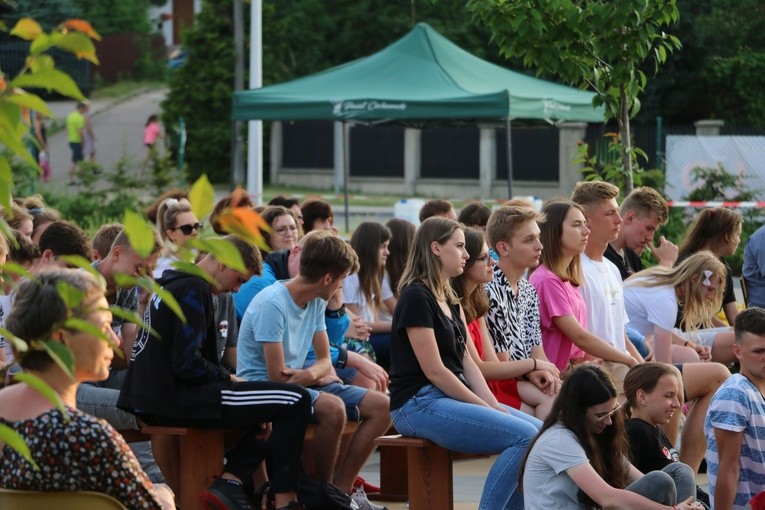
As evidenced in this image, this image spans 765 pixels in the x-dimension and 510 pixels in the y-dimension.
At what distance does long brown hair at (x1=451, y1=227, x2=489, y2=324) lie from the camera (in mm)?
6770

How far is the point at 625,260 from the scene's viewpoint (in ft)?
30.0

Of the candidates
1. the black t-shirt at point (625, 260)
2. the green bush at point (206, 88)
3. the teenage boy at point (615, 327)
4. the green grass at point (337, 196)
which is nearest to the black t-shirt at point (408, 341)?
the teenage boy at point (615, 327)

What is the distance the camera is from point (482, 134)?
128 ft

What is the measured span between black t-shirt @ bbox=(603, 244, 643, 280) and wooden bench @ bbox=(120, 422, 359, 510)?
3.38 meters

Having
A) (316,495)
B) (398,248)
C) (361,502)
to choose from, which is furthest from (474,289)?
(398,248)

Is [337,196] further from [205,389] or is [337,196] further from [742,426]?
[742,426]

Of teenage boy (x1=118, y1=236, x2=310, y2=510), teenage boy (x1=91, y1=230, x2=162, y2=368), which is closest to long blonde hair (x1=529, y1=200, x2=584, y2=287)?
teenage boy (x1=118, y1=236, x2=310, y2=510)

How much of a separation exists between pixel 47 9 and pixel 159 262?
1482 inches

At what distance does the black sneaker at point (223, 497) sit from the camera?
6207mm

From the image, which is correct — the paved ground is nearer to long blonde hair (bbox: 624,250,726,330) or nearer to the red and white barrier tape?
the red and white barrier tape

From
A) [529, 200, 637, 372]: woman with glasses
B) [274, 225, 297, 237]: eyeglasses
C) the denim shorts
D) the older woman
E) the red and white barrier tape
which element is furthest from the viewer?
the red and white barrier tape

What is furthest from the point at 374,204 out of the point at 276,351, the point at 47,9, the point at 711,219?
the point at 276,351

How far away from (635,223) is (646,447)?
109 inches

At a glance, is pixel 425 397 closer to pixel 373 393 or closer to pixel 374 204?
pixel 373 393
